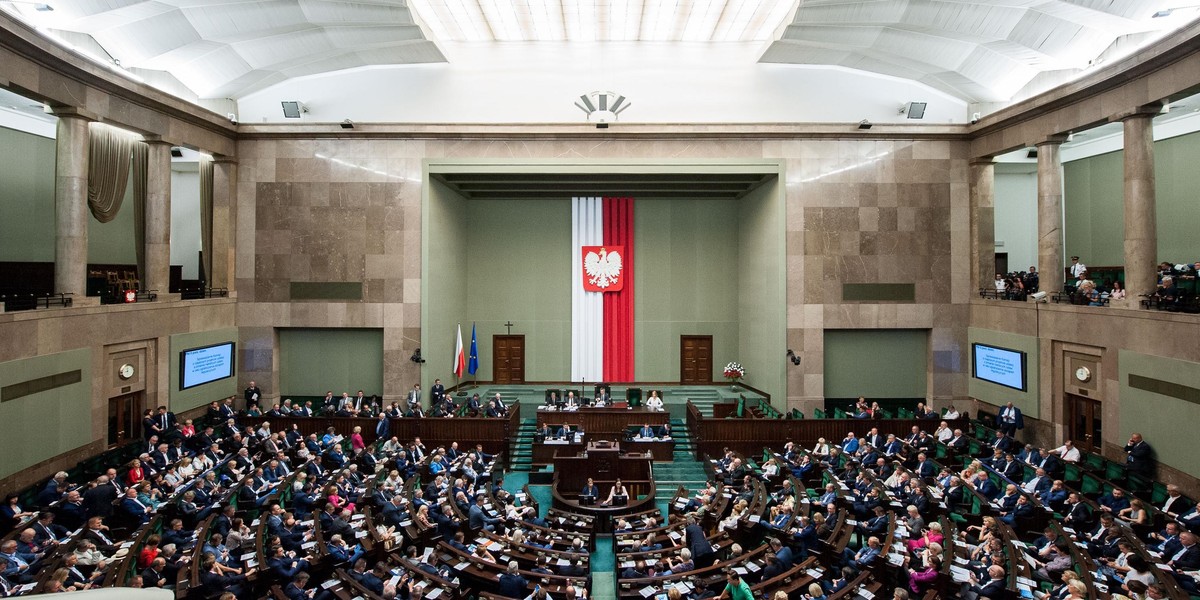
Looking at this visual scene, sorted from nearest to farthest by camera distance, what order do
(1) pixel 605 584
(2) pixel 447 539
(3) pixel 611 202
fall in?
(1) pixel 605 584
(2) pixel 447 539
(3) pixel 611 202

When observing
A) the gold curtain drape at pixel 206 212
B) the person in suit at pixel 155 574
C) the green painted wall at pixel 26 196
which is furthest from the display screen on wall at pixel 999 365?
the green painted wall at pixel 26 196

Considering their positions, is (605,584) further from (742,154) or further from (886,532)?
(742,154)

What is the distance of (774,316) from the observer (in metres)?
19.7

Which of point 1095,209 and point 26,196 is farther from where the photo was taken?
point 1095,209

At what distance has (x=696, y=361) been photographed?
2380 centimetres

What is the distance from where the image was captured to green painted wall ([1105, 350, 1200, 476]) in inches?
465

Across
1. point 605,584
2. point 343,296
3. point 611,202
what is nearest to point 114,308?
point 343,296

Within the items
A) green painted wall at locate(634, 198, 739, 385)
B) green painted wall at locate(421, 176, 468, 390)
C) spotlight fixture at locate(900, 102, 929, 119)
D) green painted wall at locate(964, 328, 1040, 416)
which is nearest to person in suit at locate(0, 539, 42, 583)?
green painted wall at locate(421, 176, 468, 390)

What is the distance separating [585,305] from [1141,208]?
15493mm

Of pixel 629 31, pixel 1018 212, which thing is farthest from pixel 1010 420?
pixel 629 31

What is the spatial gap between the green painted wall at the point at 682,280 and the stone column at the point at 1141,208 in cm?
1169

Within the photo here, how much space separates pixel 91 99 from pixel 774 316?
695 inches

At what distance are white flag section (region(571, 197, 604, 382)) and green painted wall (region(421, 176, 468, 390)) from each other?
3.89 metres

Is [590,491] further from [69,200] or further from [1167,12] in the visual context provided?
[1167,12]
